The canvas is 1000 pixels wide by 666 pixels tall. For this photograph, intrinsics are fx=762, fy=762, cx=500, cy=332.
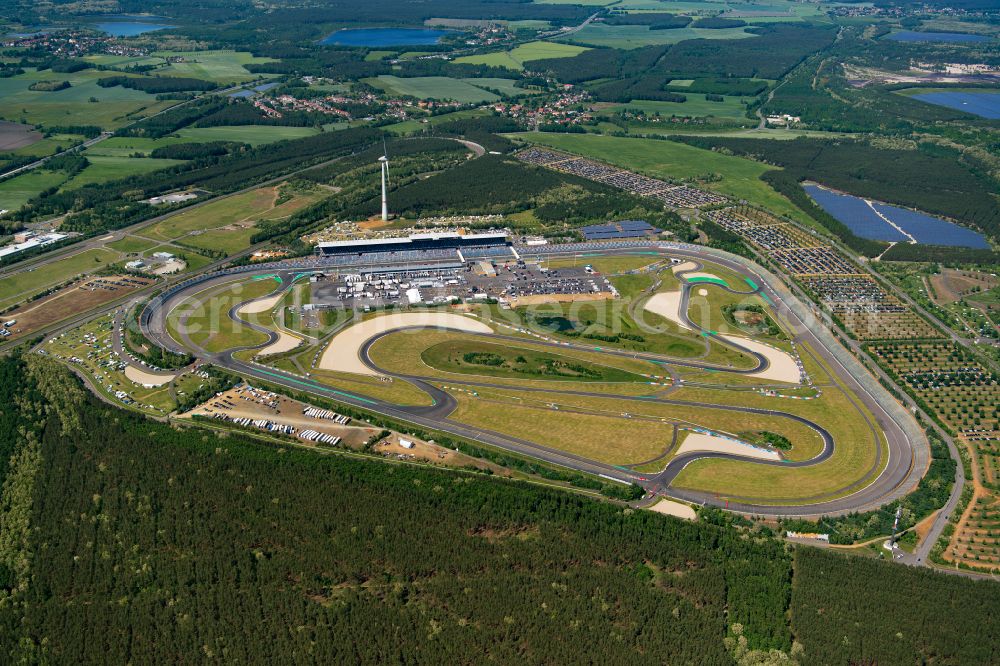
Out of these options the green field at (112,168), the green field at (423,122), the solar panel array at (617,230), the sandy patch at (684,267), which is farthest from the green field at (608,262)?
the green field at (112,168)

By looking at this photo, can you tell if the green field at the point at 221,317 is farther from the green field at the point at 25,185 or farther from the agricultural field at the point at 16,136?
the agricultural field at the point at 16,136

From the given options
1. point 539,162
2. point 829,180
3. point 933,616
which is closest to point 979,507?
point 933,616

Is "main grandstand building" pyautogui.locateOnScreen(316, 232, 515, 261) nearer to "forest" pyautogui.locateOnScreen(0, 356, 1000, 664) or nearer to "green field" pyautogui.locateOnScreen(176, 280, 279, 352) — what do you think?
"green field" pyautogui.locateOnScreen(176, 280, 279, 352)

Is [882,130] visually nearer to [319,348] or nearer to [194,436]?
[319,348]

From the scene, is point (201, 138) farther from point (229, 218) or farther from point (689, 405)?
point (689, 405)

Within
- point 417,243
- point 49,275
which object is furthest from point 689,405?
point 49,275
